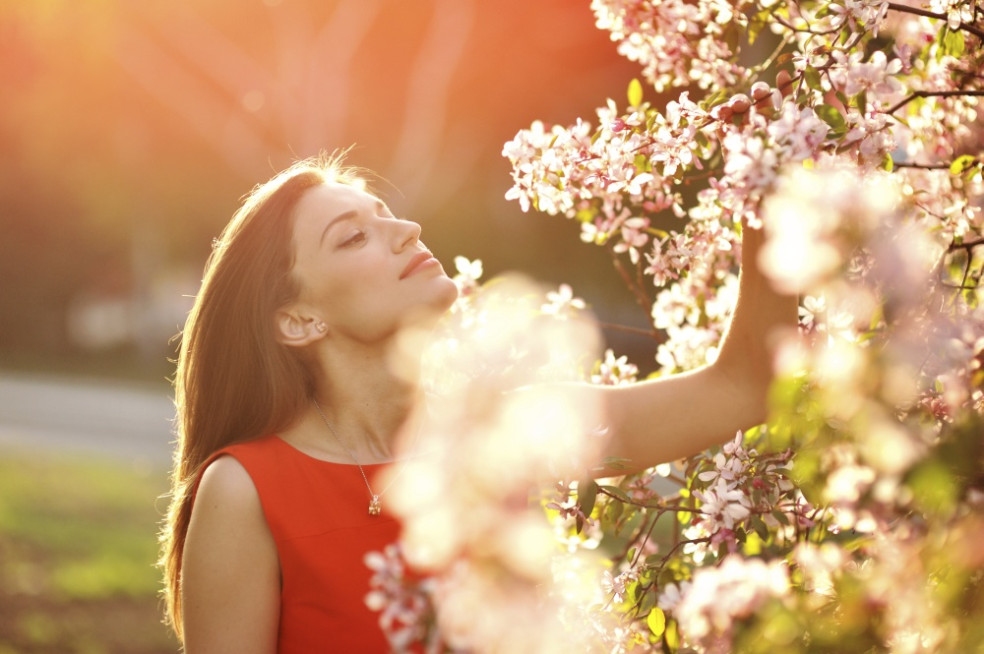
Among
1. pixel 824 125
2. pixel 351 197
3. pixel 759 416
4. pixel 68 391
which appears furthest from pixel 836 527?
pixel 68 391

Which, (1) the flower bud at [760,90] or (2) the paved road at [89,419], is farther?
(2) the paved road at [89,419]

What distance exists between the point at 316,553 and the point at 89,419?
12.5 meters

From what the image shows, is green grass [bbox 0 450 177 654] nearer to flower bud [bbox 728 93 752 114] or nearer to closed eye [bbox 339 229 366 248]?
closed eye [bbox 339 229 366 248]

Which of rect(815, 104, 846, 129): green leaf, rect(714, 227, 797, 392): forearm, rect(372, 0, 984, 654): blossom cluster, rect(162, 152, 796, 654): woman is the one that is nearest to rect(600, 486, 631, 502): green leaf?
rect(372, 0, 984, 654): blossom cluster

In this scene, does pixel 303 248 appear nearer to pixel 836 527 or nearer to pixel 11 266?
pixel 836 527

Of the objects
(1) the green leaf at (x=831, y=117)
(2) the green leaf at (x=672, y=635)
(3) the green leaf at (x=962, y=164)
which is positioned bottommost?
(2) the green leaf at (x=672, y=635)

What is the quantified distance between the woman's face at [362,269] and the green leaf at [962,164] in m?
1.05

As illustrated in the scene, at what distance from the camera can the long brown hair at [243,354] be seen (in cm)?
257

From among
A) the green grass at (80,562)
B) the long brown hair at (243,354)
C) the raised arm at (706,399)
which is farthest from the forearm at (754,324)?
the green grass at (80,562)

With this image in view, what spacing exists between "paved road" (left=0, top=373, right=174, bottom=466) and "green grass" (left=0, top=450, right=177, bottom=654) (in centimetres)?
134

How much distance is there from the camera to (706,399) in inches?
94.0

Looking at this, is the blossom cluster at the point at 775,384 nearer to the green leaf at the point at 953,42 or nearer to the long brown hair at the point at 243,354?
the green leaf at the point at 953,42

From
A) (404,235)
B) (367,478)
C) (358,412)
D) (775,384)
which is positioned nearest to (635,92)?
(404,235)

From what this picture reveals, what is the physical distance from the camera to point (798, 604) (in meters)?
1.20
